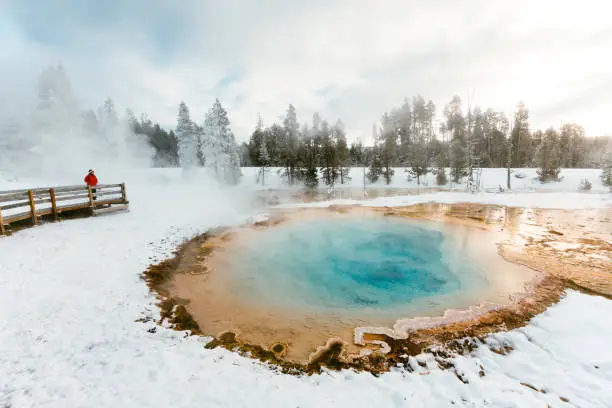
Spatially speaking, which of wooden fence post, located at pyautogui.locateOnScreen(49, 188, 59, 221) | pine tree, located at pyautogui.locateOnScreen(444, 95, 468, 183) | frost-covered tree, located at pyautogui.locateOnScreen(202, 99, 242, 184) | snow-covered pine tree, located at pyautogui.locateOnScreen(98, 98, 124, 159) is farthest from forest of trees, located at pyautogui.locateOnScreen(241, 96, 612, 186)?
wooden fence post, located at pyautogui.locateOnScreen(49, 188, 59, 221)

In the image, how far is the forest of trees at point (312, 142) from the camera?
35.4 meters

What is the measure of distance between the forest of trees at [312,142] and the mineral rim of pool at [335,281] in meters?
28.7

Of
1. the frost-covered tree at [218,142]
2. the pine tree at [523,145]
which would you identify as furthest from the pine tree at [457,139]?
the frost-covered tree at [218,142]

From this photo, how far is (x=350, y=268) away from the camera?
10547mm

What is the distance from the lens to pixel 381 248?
1288 cm

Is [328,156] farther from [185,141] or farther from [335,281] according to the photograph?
[335,281]

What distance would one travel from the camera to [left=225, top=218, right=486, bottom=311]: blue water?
8180 mm

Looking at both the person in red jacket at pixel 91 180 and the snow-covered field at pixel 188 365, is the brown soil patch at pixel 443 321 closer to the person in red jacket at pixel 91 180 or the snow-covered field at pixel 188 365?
the snow-covered field at pixel 188 365

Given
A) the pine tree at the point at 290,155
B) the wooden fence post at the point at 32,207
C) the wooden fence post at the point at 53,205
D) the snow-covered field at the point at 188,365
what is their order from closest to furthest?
the snow-covered field at the point at 188,365 < the wooden fence post at the point at 32,207 < the wooden fence post at the point at 53,205 < the pine tree at the point at 290,155

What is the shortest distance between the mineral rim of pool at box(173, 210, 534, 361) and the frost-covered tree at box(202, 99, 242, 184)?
25649 millimetres

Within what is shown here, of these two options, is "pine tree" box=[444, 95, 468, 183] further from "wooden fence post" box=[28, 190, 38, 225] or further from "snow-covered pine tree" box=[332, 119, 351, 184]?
"wooden fence post" box=[28, 190, 38, 225]

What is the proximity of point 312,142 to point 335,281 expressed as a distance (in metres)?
39.1

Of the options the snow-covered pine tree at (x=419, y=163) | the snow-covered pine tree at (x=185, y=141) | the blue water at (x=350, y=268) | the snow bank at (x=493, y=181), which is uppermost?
the snow-covered pine tree at (x=185, y=141)

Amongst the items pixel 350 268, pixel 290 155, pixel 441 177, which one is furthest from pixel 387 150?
pixel 350 268
